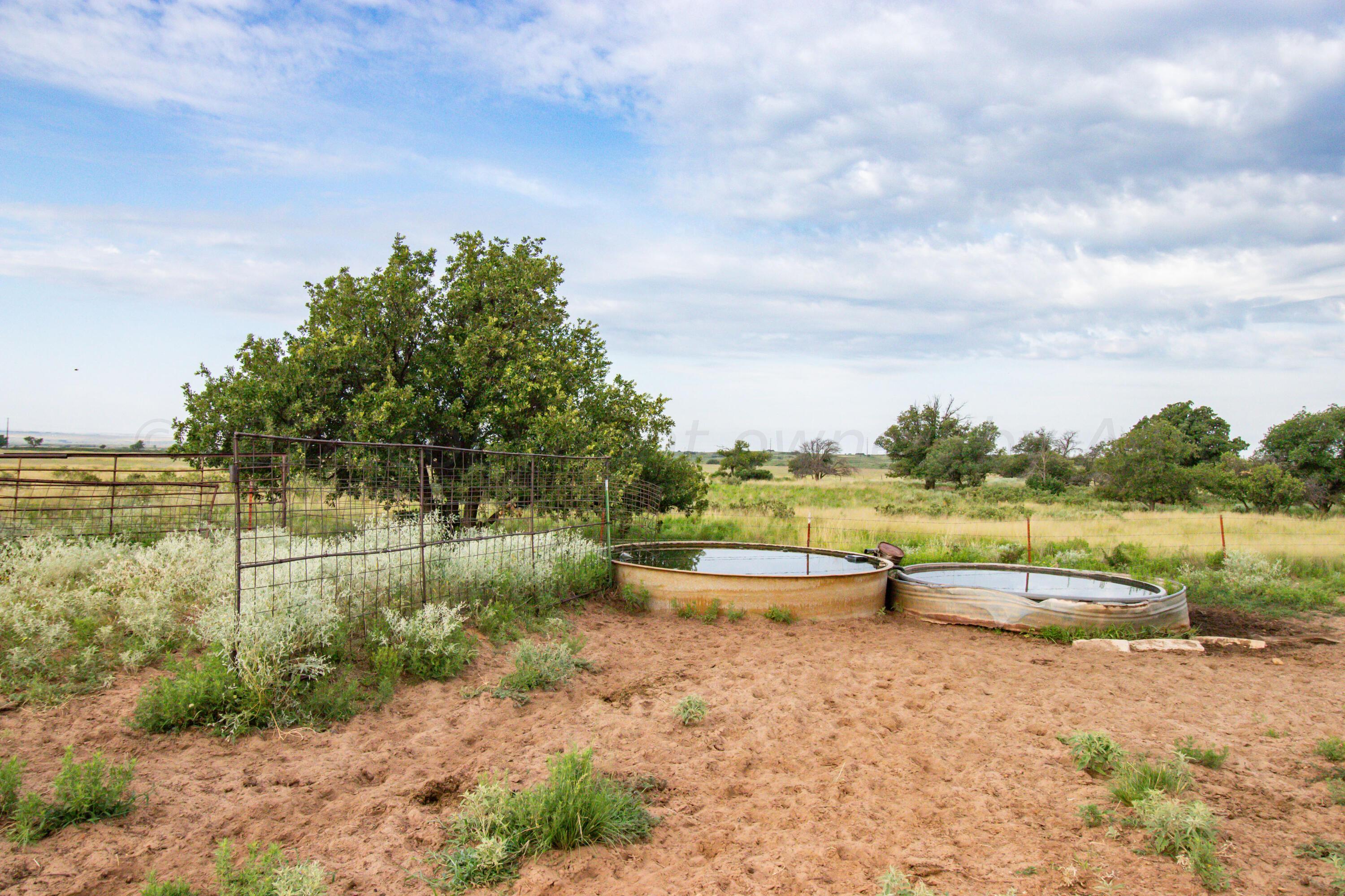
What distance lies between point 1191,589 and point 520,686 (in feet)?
34.4

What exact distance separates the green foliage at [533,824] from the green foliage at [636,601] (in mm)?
5403

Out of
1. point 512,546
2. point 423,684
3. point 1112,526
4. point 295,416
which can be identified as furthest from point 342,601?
point 1112,526

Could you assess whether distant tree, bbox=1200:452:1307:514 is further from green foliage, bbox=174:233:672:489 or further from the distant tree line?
green foliage, bbox=174:233:672:489

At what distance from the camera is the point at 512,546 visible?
28.5ft

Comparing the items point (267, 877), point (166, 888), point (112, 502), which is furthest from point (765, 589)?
point (112, 502)

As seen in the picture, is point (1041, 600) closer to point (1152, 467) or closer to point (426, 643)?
point (426, 643)

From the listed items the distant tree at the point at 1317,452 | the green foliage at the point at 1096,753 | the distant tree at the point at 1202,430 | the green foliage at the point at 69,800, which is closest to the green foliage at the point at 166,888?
the green foliage at the point at 69,800

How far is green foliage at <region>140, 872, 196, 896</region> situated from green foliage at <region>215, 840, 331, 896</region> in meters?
0.11

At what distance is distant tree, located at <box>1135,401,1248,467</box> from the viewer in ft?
128

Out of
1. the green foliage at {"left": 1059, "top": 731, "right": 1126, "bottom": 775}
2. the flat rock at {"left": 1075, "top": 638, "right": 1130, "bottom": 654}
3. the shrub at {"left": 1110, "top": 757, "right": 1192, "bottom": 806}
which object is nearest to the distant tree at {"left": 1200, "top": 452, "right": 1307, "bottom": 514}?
the flat rock at {"left": 1075, "top": 638, "right": 1130, "bottom": 654}

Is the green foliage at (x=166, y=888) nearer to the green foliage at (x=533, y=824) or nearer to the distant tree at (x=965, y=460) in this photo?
the green foliage at (x=533, y=824)

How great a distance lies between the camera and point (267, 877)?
9.67 feet

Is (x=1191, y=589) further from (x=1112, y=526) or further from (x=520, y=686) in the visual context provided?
(x=520, y=686)

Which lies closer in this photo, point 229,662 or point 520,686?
point 229,662
